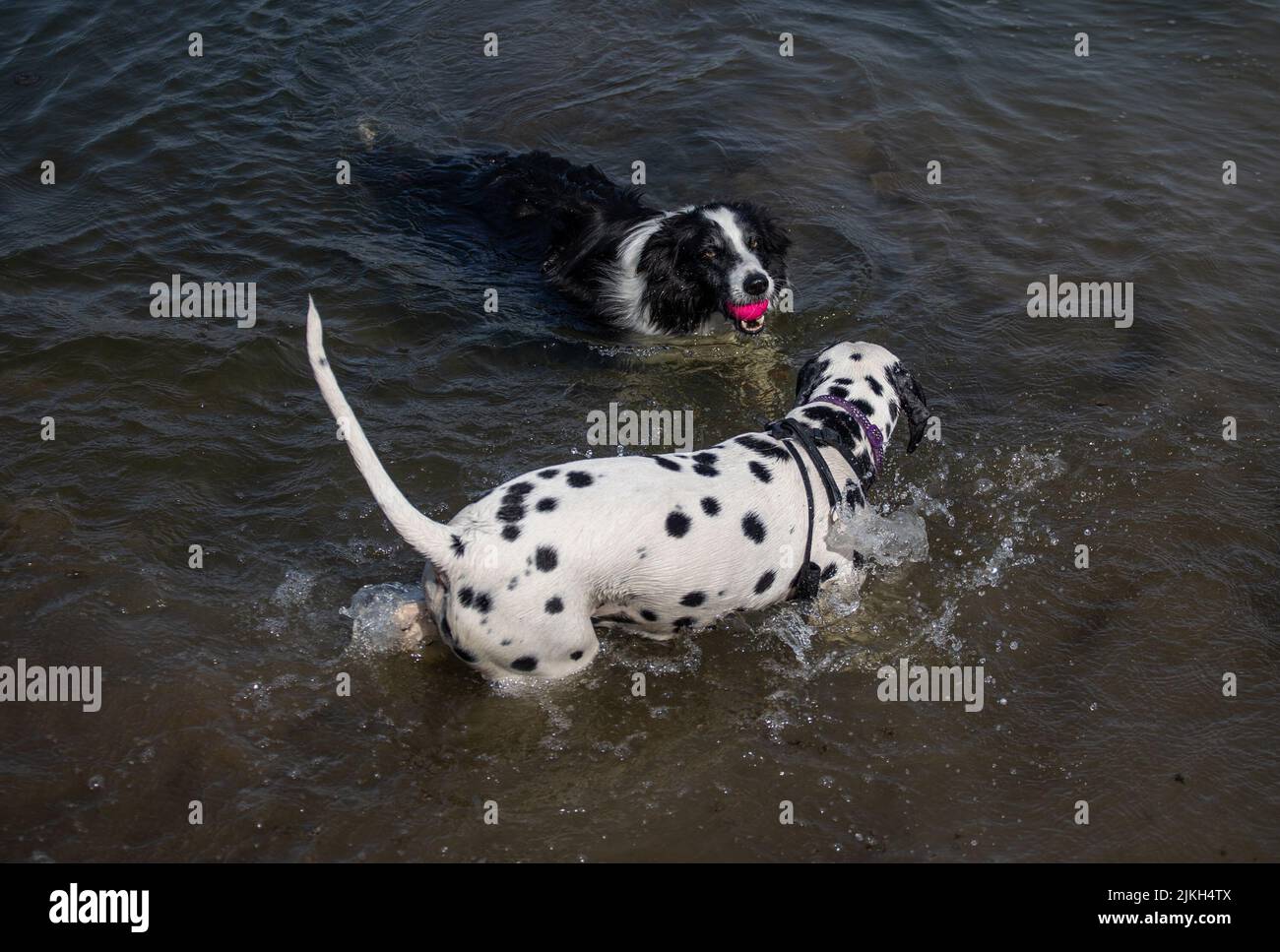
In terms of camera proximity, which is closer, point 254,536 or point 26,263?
point 254,536

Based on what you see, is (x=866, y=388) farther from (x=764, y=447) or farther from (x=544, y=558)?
(x=544, y=558)

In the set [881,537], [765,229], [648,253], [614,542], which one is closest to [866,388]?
[881,537]

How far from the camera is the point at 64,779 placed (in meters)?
4.23

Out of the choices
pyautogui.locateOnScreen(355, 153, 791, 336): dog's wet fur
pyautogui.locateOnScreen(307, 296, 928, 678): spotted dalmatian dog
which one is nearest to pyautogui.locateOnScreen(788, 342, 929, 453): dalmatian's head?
pyautogui.locateOnScreen(307, 296, 928, 678): spotted dalmatian dog

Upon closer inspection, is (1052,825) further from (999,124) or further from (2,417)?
(999,124)

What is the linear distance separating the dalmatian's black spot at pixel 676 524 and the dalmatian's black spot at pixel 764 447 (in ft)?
2.00

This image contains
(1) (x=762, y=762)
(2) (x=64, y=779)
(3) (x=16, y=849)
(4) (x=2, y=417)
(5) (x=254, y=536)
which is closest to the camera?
(3) (x=16, y=849)

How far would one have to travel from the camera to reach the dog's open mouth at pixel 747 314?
686 cm

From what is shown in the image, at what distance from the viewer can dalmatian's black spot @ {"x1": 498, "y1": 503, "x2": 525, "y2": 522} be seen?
4.14 metres

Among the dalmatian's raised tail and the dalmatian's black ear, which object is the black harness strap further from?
the dalmatian's raised tail

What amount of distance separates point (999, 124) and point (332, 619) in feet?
25.1

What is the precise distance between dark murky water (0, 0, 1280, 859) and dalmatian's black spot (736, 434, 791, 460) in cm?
89
